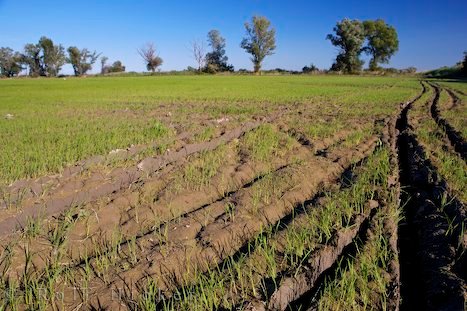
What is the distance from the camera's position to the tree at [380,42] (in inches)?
3127

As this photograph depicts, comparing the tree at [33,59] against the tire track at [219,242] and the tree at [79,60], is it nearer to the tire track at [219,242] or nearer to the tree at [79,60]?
the tree at [79,60]

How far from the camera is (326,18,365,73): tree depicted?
75250mm

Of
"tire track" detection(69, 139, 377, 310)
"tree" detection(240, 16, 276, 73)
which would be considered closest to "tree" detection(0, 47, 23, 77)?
"tree" detection(240, 16, 276, 73)

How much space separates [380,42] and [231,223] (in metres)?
84.3

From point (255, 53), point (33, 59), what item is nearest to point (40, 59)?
point (33, 59)

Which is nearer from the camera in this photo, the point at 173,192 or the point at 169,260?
the point at 169,260

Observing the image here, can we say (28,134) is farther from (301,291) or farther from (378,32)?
(378,32)

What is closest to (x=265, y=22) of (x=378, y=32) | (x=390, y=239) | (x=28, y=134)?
(x=378, y=32)

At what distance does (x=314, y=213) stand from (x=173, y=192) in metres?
2.10

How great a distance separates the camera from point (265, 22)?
8450 cm

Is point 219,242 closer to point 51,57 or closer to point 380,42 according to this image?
point 380,42

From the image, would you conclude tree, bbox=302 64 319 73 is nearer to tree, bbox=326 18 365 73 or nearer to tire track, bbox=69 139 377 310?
tree, bbox=326 18 365 73

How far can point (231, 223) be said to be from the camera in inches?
171

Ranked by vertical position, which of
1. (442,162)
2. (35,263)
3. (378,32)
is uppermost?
(378,32)
